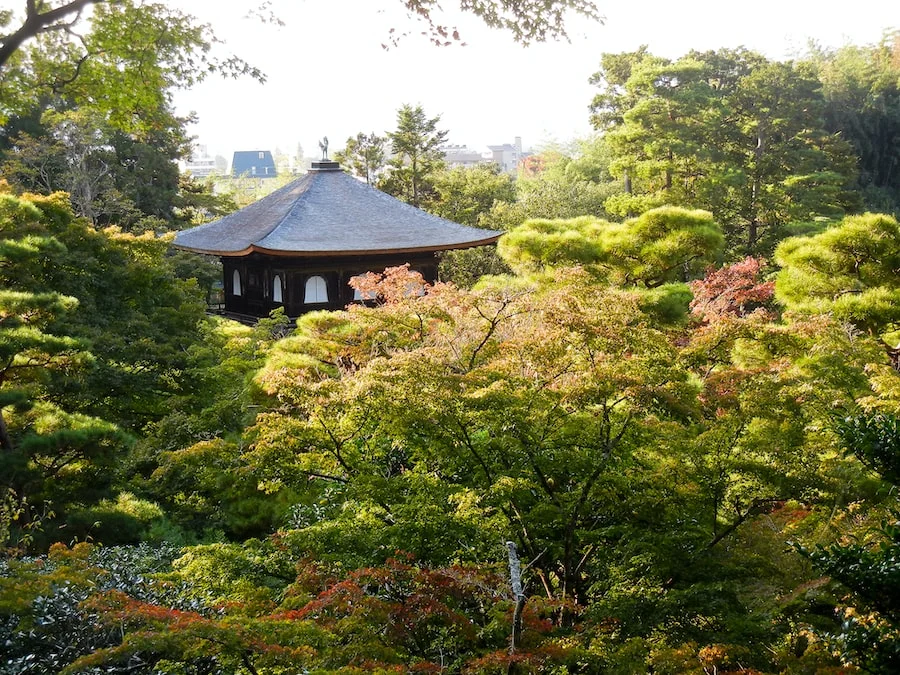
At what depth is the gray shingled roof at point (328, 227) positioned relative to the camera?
15.8 metres

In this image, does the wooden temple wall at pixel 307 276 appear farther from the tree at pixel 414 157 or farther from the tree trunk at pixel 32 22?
the tree trunk at pixel 32 22

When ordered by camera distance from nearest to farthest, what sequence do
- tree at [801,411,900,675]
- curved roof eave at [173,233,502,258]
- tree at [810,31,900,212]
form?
tree at [801,411,900,675]
curved roof eave at [173,233,502,258]
tree at [810,31,900,212]

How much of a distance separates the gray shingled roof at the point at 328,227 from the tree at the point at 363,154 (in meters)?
7.69

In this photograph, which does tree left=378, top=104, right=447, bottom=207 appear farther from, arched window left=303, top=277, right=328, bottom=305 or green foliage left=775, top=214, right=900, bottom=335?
green foliage left=775, top=214, right=900, bottom=335

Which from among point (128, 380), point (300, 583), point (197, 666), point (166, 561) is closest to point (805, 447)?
point (300, 583)

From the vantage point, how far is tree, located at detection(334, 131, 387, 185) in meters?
27.0

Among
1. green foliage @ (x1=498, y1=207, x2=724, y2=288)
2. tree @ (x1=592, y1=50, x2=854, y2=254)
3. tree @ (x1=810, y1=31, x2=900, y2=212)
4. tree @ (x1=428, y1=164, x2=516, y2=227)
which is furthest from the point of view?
tree @ (x1=810, y1=31, x2=900, y2=212)

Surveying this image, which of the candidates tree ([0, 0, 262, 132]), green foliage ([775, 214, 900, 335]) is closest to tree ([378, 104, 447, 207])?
green foliage ([775, 214, 900, 335])

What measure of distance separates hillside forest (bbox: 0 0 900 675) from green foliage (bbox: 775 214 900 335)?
0.10 feet

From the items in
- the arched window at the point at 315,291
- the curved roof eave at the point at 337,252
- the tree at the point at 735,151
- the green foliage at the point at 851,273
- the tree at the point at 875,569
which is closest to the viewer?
the tree at the point at 875,569

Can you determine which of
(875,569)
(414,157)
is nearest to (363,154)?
(414,157)

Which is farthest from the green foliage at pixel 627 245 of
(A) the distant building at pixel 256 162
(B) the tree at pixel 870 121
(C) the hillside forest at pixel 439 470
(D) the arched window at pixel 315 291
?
(A) the distant building at pixel 256 162

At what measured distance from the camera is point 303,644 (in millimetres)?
3227

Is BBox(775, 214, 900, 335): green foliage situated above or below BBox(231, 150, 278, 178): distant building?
below
